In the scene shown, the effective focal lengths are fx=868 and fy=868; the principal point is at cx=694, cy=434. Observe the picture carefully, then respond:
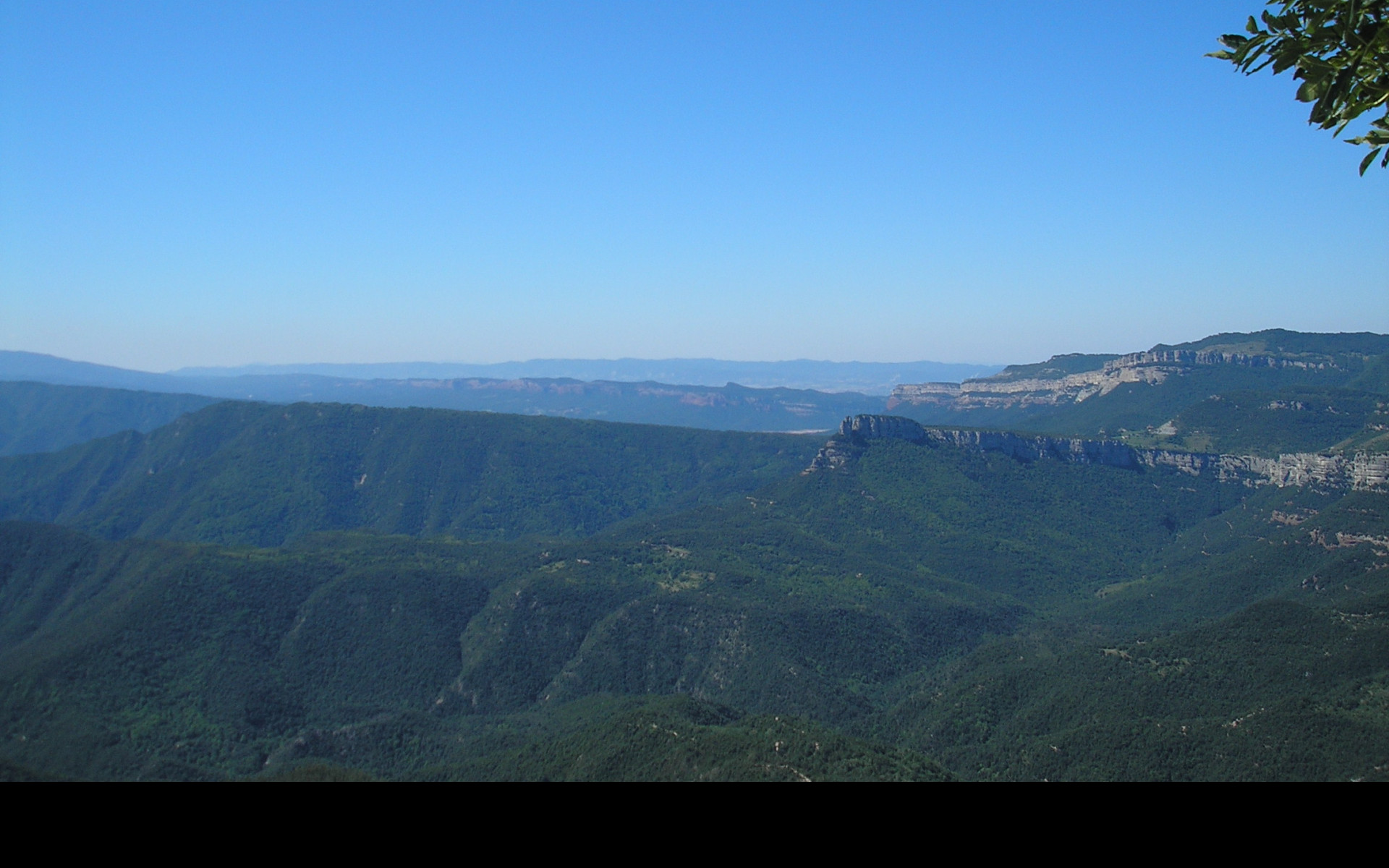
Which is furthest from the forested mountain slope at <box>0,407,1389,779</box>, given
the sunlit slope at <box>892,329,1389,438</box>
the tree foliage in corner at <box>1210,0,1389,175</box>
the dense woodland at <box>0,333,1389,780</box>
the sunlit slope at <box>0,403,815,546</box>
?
the sunlit slope at <box>892,329,1389,438</box>

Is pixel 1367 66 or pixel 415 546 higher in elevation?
pixel 1367 66

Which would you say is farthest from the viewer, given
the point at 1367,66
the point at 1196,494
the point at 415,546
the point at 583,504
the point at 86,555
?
the point at 583,504

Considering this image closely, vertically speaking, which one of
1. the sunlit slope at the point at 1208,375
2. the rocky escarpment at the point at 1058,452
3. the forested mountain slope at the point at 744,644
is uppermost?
the sunlit slope at the point at 1208,375

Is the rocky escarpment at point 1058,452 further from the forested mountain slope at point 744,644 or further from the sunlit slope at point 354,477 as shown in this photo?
the sunlit slope at point 354,477

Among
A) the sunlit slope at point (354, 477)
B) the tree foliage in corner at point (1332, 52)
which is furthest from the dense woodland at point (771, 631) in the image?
the tree foliage in corner at point (1332, 52)

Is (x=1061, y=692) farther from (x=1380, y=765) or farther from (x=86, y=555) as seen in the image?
(x=86, y=555)

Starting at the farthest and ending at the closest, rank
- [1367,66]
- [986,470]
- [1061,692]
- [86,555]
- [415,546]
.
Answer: [986,470], [415,546], [86,555], [1061,692], [1367,66]

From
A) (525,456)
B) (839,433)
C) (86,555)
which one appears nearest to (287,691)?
(86,555)
